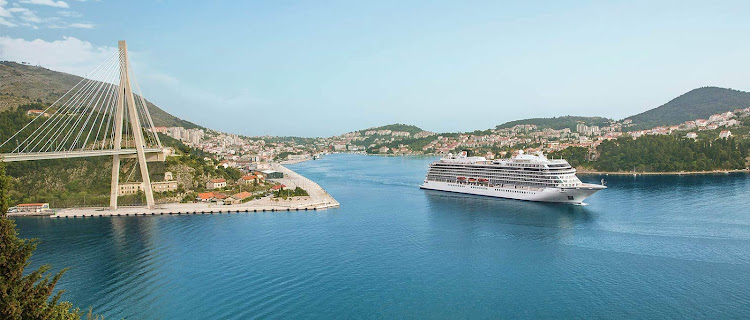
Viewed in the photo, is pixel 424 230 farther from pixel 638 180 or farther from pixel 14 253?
pixel 638 180

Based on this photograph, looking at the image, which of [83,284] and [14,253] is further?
[83,284]

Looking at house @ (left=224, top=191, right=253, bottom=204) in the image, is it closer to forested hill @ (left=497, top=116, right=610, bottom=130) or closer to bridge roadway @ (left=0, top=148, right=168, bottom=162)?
bridge roadway @ (left=0, top=148, right=168, bottom=162)

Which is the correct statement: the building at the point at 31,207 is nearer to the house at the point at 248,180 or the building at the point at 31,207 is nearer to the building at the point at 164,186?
the building at the point at 164,186

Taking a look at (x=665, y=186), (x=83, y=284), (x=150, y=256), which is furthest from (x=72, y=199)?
(x=665, y=186)

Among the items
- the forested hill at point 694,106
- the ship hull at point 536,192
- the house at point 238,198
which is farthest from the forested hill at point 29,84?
the forested hill at point 694,106

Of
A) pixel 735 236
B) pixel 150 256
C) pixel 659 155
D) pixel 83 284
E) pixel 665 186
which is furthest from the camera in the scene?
pixel 659 155

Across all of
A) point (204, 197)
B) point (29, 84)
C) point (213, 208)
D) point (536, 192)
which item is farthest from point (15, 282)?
point (29, 84)

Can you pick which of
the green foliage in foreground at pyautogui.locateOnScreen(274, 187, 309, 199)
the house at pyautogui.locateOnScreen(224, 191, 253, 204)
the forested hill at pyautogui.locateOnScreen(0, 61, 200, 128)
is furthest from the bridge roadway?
the forested hill at pyautogui.locateOnScreen(0, 61, 200, 128)
